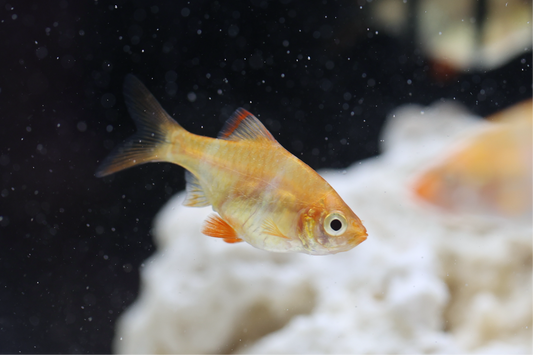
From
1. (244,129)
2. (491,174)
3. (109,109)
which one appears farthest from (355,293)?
(109,109)

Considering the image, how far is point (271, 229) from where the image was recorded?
808mm

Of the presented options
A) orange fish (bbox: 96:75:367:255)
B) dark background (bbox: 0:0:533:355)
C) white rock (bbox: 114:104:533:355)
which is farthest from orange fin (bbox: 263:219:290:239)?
white rock (bbox: 114:104:533:355)

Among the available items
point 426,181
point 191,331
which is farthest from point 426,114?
point 191,331

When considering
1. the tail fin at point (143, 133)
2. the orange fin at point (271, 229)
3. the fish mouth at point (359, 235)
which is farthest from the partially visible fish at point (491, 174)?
the tail fin at point (143, 133)

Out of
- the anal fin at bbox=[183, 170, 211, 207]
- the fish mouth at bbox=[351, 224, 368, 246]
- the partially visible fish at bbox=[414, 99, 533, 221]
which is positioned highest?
the partially visible fish at bbox=[414, 99, 533, 221]

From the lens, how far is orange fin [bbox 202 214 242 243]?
2.78ft

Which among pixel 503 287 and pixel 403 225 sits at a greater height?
pixel 403 225

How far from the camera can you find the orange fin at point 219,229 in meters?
0.85

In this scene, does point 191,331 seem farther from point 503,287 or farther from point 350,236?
point 503,287

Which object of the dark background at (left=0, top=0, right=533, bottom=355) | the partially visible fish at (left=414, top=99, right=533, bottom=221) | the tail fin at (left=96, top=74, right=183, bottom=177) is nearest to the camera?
the tail fin at (left=96, top=74, right=183, bottom=177)

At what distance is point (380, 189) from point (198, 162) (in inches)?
54.8

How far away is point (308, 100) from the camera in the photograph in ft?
6.15

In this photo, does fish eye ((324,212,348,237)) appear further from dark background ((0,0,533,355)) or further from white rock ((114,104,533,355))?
white rock ((114,104,533,355))

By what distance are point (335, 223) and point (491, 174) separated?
3.87 feet
